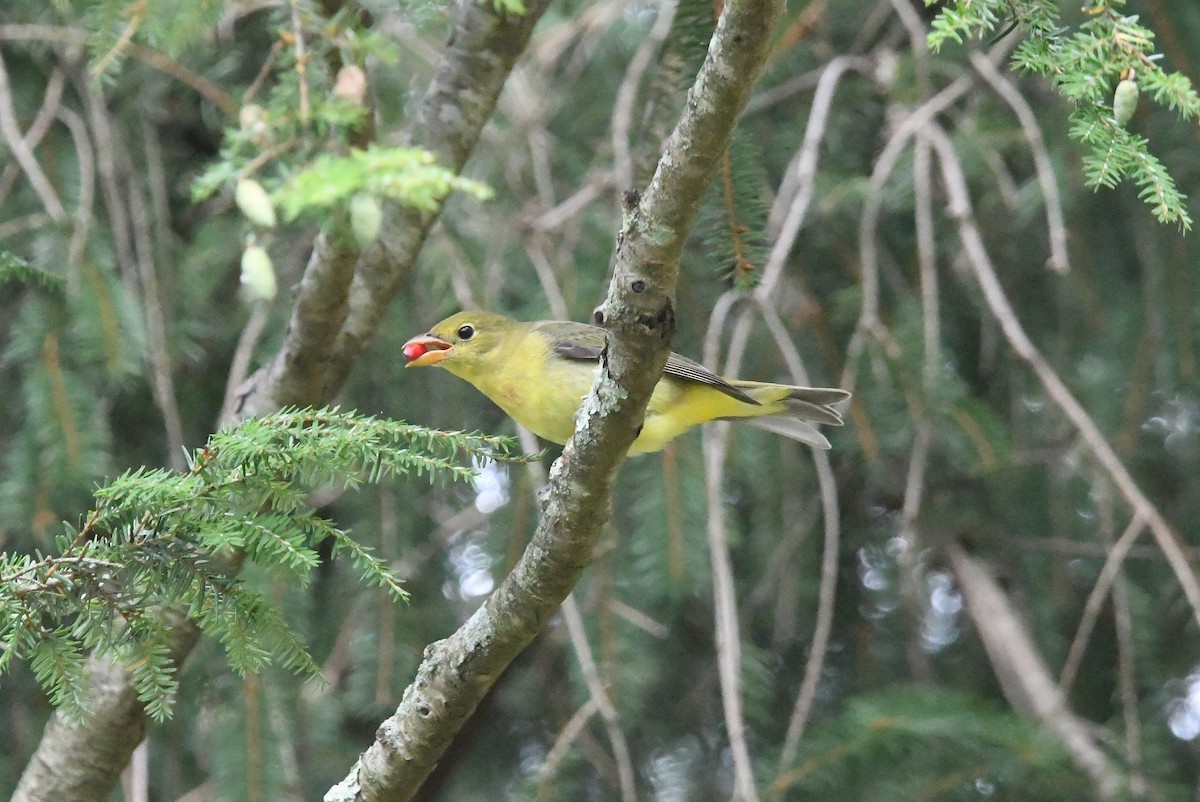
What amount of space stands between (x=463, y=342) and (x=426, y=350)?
12 centimetres

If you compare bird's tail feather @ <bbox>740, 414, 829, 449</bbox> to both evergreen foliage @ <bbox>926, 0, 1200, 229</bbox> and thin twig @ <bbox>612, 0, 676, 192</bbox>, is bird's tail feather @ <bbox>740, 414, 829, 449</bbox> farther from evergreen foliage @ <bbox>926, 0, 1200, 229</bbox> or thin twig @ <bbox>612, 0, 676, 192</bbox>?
evergreen foliage @ <bbox>926, 0, 1200, 229</bbox>

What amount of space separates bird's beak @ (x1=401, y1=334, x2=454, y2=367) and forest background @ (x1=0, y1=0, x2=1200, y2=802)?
0.92ft

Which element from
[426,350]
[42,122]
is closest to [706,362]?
[426,350]

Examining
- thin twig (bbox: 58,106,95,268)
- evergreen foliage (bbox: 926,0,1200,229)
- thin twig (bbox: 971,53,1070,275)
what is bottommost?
thin twig (bbox: 58,106,95,268)

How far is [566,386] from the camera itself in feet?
11.8

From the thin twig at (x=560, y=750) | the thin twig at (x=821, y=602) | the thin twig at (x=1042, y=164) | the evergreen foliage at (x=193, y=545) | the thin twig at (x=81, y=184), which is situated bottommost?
the thin twig at (x=560, y=750)

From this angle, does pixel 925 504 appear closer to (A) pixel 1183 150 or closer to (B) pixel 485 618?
(A) pixel 1183 150

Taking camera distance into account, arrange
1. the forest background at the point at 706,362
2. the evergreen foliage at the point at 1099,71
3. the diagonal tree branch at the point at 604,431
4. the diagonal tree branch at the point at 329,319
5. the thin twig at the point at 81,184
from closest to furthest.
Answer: the diagonal tree branch at the point at 604,431 < the evergreen foliage at the point at 1099,71 < the diagonal tree branch at the point at 329,319 < the forest background at the point at 706,362 < the thin twig at the point at 81,184

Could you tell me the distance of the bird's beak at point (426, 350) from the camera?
12.1 ft

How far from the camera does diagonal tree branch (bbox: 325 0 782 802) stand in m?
1.77

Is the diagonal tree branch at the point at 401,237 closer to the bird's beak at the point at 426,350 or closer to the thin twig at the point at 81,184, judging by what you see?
the bird's beak at the point at 426,350

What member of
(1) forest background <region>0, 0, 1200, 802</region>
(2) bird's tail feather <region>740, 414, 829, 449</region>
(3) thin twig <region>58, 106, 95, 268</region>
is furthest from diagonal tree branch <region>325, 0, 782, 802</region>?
(3) thin twig <region>58, 106, 95, 268</region>

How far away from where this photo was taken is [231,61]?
3.84 metres

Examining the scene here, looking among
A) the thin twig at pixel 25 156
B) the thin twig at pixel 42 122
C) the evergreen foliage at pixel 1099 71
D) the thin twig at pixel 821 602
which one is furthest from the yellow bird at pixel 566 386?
the evergreen foliage at pixel 1099 71
